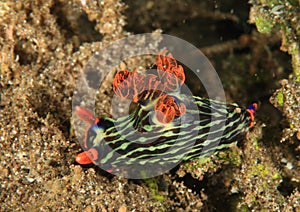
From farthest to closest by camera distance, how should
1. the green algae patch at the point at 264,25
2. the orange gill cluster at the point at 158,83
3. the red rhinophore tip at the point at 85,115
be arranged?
the green algae patch at the point at 264,25
the red rhinophore tip at the point at 85,115
the orange gill cluster at the point at 158,83

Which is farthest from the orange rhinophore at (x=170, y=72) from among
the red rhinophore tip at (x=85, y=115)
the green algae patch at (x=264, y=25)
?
the green algae patch at (x=264, y=25)

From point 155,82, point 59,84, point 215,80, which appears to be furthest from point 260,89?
point 59,84

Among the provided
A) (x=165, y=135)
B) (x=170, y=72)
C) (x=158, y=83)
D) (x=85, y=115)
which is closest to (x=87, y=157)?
(x=85, y=115)

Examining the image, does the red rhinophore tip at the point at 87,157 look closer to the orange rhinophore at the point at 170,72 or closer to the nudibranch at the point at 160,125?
the nudibranch at the point at 160,125

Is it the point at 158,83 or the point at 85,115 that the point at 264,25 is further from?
the point at 85,115

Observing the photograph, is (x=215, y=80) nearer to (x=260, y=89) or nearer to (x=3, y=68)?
(x=260, y=89)

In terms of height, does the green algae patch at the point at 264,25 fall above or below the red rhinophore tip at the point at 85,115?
above

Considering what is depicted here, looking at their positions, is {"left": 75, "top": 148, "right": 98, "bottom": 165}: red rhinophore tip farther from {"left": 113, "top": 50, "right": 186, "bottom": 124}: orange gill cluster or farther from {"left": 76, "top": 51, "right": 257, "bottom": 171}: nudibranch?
{"left": 113, "top": 50, "right": 186, "bottom": 124}: orange gill cluster
